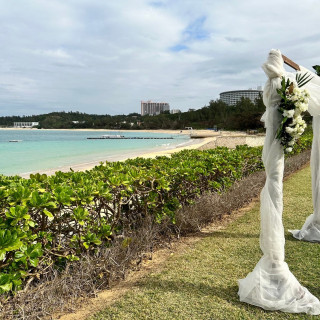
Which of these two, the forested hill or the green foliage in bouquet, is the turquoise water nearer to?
the green foliage in bouquet

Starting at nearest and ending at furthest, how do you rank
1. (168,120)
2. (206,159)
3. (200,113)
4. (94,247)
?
(94,247), (206,159), (200,113), (168,120)

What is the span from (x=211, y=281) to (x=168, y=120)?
120908mm

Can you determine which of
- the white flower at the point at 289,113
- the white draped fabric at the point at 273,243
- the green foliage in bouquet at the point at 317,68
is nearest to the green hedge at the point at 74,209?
the white draped fabric at the point at 273,243

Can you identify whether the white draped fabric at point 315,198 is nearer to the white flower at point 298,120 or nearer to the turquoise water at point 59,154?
the white flower at point 298,120

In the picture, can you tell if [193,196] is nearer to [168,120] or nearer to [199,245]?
[199,245]

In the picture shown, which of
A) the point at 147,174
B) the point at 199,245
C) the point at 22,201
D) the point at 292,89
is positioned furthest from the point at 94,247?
the point at 292,89

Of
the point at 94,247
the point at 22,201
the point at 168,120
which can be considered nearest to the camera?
the point at 22,201

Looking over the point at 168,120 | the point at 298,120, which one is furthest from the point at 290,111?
the point at 168,120

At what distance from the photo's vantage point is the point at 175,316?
2.68m

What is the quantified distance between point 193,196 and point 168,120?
118971 millimetres

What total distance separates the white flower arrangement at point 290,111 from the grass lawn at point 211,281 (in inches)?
63.9

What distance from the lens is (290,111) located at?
9.23 feet

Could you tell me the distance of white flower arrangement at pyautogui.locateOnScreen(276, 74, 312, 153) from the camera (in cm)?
283

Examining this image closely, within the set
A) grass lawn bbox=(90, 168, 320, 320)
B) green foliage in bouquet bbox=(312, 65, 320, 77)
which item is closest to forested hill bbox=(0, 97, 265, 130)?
green foliage in bouquet bbox=(312, 65, 320, 77)
